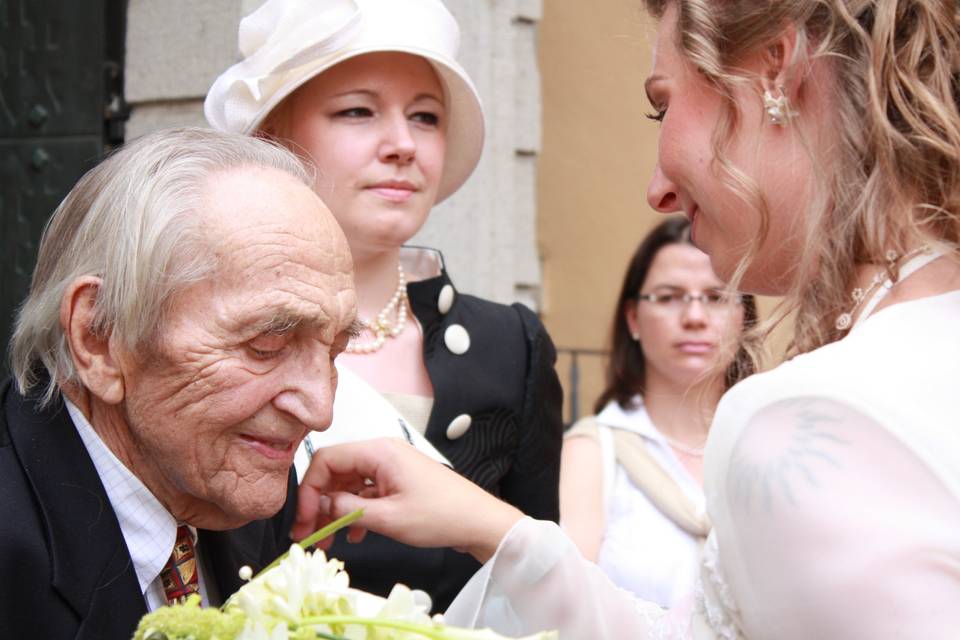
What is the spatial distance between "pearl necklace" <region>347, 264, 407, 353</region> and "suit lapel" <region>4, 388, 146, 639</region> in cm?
104

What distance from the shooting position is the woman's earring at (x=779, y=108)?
2.00m

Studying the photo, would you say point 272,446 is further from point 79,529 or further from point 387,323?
point 387,323

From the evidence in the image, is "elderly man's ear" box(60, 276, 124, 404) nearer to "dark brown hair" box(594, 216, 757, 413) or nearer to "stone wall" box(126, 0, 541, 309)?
"stone wall" box(126, 0, 541, 309)

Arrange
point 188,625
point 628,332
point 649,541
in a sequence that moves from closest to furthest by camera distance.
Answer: point 188,625 → point 649,541 → point 628,332

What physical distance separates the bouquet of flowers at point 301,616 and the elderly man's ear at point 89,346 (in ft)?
2.07

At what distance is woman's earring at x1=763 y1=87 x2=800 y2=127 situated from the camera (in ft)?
6.56

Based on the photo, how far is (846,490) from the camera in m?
1.61

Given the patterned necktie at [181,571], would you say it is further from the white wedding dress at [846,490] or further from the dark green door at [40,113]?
the dark green door at [40,113]

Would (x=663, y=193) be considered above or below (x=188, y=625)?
above

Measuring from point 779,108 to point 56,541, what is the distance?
4.27 feet

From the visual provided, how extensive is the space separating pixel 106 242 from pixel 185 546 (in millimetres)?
557

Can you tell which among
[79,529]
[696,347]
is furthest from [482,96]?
[79,529]

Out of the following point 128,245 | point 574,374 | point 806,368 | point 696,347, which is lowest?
point 574,374

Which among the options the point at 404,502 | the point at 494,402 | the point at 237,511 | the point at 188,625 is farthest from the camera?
the point at 494,402
